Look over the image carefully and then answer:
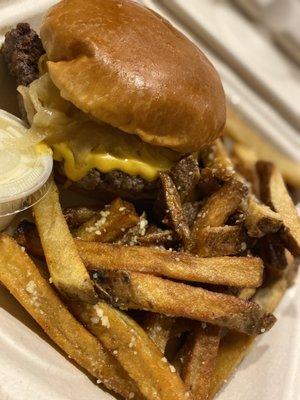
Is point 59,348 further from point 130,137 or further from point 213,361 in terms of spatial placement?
point 130,137

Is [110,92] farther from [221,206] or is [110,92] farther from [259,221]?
[259,221]

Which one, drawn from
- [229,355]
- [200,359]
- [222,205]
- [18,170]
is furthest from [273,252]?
[18,170]

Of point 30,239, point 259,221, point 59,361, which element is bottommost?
point 59,361

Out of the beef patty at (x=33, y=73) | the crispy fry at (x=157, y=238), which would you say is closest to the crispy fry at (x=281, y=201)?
the crispy fry at (x=157, y=238)

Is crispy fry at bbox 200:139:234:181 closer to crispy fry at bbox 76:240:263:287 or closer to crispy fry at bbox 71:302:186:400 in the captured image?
crispy fry at bbox 76:240:263:287

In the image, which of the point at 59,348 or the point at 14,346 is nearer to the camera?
the point at 14,346

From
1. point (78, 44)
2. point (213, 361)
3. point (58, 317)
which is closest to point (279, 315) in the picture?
point (213, 361)
